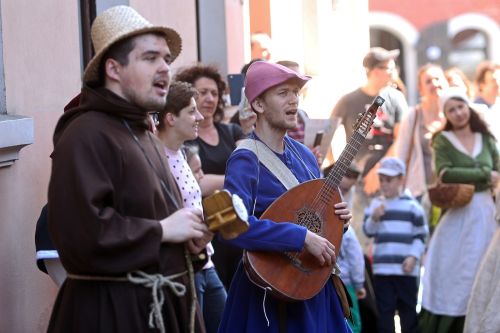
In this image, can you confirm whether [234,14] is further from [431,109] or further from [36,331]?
[36,331]

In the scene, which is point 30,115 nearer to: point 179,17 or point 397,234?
point 179,17

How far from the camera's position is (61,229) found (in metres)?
4.48

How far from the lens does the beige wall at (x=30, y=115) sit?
6266mm

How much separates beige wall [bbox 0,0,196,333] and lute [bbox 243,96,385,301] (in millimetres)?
1165

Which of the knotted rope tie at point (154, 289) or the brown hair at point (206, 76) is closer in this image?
the knotted rope tie at point (154, 289)

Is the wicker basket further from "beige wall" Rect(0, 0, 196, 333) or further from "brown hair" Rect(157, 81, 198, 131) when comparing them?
"beige wall" Rect(0, 0, 196, 333)

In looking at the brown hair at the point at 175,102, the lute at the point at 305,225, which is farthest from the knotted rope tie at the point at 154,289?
the brown hair at the point at 175,102

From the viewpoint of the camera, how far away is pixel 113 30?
474 centimetres

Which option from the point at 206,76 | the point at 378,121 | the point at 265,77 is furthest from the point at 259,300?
the point at 378,121

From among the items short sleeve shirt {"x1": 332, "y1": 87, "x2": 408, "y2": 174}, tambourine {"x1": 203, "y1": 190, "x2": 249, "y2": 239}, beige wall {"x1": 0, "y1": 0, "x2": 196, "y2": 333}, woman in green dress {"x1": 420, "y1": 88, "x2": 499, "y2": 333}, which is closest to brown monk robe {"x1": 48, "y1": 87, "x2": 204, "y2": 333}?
tambourine {"x1": 203, "y1": 190, "x2": 249, "y2": 239}

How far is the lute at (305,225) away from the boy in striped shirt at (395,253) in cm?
400

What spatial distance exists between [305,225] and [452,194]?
13.7ft

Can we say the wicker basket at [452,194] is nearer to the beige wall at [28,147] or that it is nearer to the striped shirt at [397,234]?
the striped shirt at [397,234]

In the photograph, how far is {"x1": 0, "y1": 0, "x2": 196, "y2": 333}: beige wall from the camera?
6.27 meters
